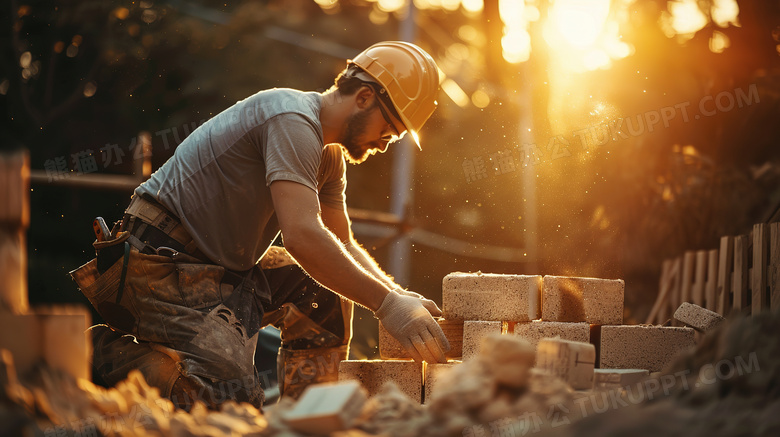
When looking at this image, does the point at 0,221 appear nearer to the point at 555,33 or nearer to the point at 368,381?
the point at 368,381

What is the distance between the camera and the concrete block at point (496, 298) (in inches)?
149

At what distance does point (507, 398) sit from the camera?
6.40ft

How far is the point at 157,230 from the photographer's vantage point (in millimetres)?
3617

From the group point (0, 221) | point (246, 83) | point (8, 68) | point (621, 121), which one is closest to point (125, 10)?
point (8, 68)

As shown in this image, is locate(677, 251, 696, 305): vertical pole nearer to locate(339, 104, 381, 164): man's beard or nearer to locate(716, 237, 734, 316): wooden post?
locate(716, 237, 734, 316): wooden post

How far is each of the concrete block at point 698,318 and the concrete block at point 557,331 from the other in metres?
0.58

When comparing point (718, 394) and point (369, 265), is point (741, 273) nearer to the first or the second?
point (369, 265)

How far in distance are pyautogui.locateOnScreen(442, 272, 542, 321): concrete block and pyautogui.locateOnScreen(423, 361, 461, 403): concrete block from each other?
13.4 inches

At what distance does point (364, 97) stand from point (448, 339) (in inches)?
53.6

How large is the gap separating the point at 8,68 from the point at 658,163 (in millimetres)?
9794

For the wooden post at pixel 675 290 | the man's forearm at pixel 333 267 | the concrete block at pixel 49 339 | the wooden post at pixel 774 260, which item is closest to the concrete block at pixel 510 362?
the concrete block at pixel 49 339

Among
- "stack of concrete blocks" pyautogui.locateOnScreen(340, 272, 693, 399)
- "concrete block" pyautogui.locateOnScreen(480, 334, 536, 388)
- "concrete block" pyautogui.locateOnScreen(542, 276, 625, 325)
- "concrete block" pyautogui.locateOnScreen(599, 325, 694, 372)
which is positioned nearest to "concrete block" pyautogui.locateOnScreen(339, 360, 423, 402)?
"stack of concrete blocks" pyautogui.locateOnScreen(340, 272, 693, 399)

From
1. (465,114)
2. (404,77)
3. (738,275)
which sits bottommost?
(738,275)

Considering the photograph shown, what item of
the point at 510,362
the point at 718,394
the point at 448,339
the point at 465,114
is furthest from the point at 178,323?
the point at 465,114
